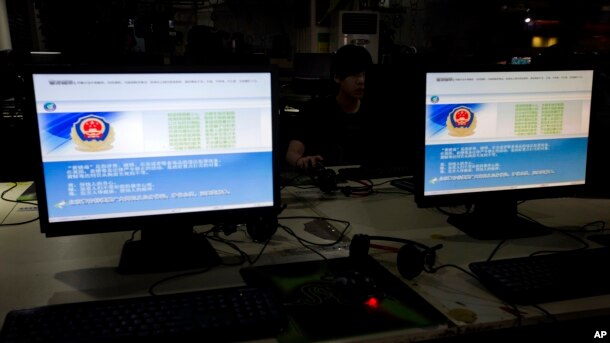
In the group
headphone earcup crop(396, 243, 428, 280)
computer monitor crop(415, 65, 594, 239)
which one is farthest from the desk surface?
computer monitor crop(415, 65, 594, 239)

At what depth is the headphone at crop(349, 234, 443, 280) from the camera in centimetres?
110

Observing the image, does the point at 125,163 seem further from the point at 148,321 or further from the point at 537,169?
the point at 537,169

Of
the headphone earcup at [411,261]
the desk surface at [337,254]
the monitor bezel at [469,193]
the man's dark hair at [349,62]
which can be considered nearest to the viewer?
the desk surface at [337,254]

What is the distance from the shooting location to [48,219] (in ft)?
3.53

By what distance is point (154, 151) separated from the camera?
1.11 meters

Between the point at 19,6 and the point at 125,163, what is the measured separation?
4.58 m

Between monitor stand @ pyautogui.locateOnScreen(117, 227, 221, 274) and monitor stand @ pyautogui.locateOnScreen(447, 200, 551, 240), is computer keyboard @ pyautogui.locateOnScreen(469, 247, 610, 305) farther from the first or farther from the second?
monitor stand @ pyautogui.locateOnScreen(117, 227, 221, 274)

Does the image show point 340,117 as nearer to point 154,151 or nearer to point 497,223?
point 497,223

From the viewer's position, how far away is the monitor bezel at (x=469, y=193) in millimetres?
1246

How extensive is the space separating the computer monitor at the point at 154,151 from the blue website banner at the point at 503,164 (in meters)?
0.43

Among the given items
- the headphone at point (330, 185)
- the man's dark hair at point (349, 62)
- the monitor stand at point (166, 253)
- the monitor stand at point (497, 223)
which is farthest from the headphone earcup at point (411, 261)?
the man's dark hair at point (349, 62)

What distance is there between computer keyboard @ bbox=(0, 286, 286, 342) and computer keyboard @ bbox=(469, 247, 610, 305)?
1.52ft

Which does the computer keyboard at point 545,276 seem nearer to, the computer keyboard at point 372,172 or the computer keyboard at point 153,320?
the computer keyboard at point 153,320

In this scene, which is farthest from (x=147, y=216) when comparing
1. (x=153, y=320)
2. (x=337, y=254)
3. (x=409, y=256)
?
(x=409, y=256)
